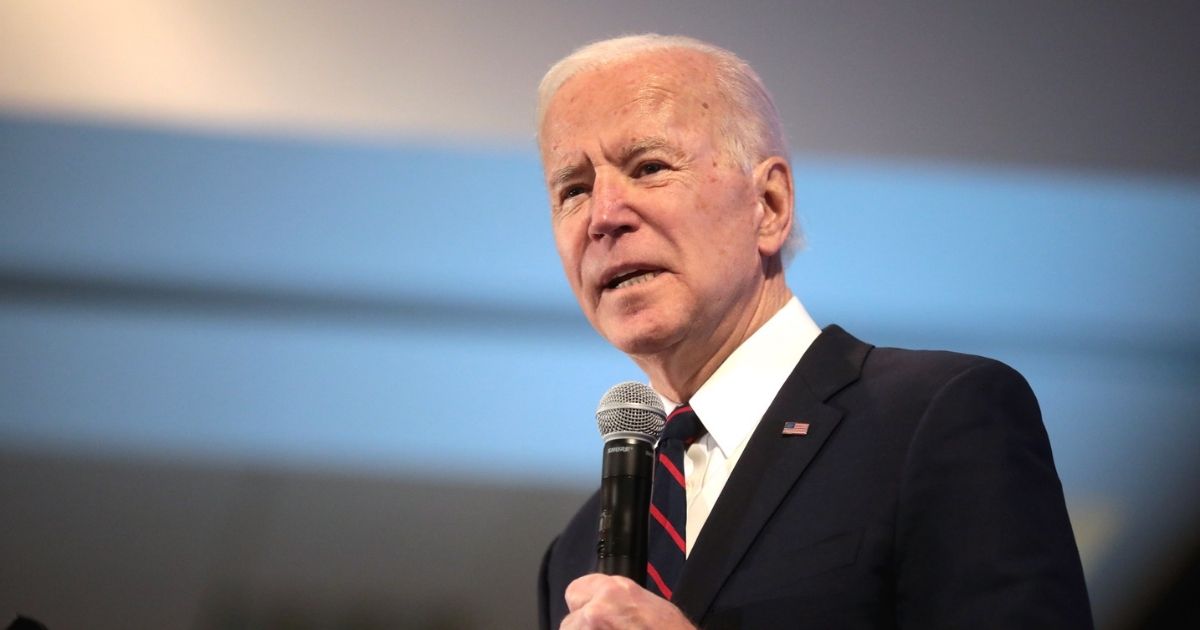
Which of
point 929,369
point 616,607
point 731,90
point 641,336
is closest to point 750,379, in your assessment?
point 641,336

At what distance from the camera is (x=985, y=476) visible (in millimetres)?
1255

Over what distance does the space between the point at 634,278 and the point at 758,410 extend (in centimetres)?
27

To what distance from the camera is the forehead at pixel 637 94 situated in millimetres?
1732

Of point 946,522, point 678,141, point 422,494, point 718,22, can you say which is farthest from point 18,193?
point 946,522

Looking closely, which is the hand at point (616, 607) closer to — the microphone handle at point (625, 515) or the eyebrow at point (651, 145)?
the microphone handle at point (625, 515)

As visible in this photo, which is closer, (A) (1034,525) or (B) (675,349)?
(A) (1034,525)

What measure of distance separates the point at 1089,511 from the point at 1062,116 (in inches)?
46.6

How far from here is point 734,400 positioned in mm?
A: 1634

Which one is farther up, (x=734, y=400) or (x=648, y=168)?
(x=648, y=168)

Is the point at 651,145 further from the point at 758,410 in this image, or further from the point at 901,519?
the point at 901,519

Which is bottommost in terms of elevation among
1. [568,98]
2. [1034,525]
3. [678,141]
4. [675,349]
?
[1034,525]

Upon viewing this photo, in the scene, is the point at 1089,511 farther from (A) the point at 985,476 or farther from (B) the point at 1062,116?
(A) the point at 985,476

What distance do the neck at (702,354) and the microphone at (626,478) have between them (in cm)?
A: 35

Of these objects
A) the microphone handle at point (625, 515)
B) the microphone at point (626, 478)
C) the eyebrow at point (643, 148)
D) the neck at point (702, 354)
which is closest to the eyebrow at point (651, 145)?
the eyebrow at point (643, 148)
